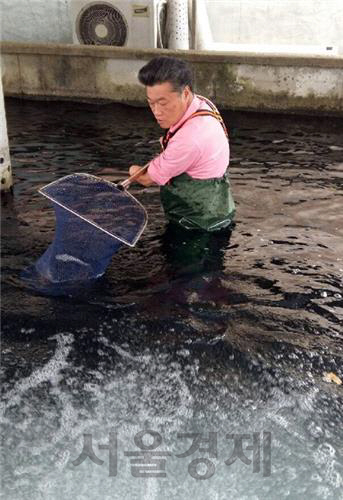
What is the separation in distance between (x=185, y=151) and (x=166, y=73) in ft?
2.10

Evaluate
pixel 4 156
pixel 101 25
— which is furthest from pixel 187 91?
pixel 101 25

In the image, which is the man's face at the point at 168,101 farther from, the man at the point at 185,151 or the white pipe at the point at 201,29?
the white pipe at the point at 201,29

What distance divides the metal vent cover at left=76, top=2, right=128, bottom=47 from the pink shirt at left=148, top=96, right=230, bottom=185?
241 inches

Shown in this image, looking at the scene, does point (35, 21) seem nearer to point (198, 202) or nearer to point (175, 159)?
point (198, 202)

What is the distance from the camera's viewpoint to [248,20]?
10734mm

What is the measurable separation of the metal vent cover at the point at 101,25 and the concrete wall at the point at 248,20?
92 centimetres

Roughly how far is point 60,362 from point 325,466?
197cm

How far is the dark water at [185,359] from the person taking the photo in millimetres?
3053

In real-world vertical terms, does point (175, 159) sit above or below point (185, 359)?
above

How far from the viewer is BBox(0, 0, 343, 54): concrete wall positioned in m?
10.5

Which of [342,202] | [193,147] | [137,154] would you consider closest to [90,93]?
[137,154]

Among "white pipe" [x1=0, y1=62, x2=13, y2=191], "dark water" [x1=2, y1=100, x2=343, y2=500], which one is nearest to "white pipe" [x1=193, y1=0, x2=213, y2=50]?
"dark water" [x1=2, y1=100, x2=343, y2=500]

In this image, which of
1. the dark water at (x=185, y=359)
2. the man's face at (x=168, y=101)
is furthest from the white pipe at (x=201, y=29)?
the man's face at (x=168, y=101)

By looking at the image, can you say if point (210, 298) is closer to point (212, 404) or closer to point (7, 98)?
point (212, 404)
